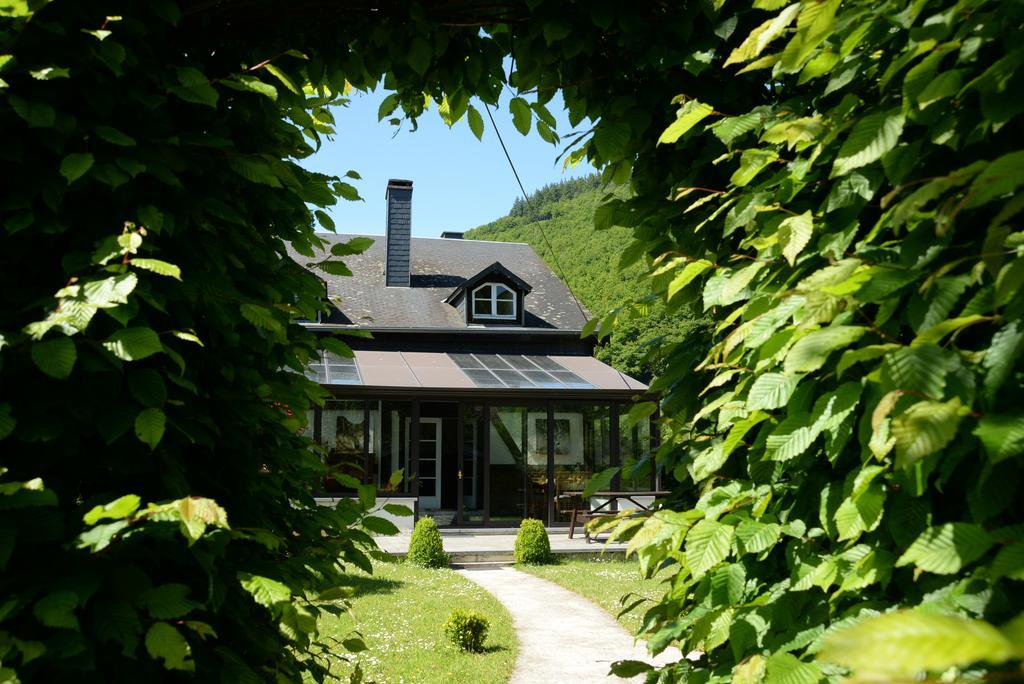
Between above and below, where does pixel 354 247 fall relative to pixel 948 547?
above

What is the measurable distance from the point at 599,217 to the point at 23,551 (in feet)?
6.27

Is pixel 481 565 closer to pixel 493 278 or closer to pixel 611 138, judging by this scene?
pixel 493 278

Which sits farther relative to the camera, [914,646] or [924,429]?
[924,429]

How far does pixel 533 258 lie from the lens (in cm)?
2384

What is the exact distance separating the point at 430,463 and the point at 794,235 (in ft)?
56.1

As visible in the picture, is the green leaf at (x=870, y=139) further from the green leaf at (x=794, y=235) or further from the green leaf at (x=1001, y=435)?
the green leaf at (x=1001, y=435)

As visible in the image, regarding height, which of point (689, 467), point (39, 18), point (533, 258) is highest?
point (533, 258)

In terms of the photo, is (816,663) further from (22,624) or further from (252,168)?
(252,168)

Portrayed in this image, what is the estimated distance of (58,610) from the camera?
1605 millimetres

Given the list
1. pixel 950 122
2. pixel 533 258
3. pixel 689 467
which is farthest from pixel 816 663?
pixel 533 258

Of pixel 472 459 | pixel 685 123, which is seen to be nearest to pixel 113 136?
pixel 685 123

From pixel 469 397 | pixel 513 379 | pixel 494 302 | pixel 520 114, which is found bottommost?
pixel 520 114

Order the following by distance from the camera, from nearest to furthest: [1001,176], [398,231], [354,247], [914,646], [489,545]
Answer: [914,646] < [1001,176] < [354,247] < [489,545] < [398,231]

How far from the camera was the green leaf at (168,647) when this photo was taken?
5.42ft
